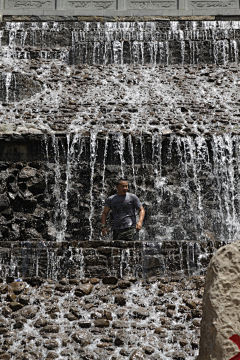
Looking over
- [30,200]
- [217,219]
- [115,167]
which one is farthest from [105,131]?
[217,219]

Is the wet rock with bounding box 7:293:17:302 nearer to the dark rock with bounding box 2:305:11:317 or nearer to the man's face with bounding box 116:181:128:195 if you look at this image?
the dark rock with bounding box 2:305:11:317

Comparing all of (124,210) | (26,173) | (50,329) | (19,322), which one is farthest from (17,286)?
(26,173)

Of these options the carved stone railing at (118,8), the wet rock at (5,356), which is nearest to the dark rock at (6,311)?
the wet rock at (5,356)

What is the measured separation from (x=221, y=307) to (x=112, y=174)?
8300 mm

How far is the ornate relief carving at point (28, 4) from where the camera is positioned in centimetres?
1889

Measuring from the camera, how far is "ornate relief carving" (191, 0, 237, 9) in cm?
1858

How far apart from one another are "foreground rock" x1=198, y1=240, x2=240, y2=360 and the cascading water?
114 inches

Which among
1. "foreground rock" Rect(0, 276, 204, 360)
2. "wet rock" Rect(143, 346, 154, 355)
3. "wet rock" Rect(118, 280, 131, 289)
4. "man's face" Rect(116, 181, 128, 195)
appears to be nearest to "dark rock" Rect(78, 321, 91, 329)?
"foreground rock" Rect(0, 276, 204, 360)

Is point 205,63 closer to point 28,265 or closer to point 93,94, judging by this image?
point 93,94

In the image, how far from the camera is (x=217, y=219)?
10859 mm

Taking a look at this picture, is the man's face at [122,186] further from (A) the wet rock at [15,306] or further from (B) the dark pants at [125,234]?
(A) the wet rock at [15,306]

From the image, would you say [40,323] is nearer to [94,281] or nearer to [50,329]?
[50,329]

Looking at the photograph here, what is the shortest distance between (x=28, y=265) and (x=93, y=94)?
7.55m

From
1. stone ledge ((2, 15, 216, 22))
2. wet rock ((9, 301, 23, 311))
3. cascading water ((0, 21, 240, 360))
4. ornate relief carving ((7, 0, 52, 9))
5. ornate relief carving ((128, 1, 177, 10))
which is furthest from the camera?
ornate relief carving ((7, 0, 52, 9))
